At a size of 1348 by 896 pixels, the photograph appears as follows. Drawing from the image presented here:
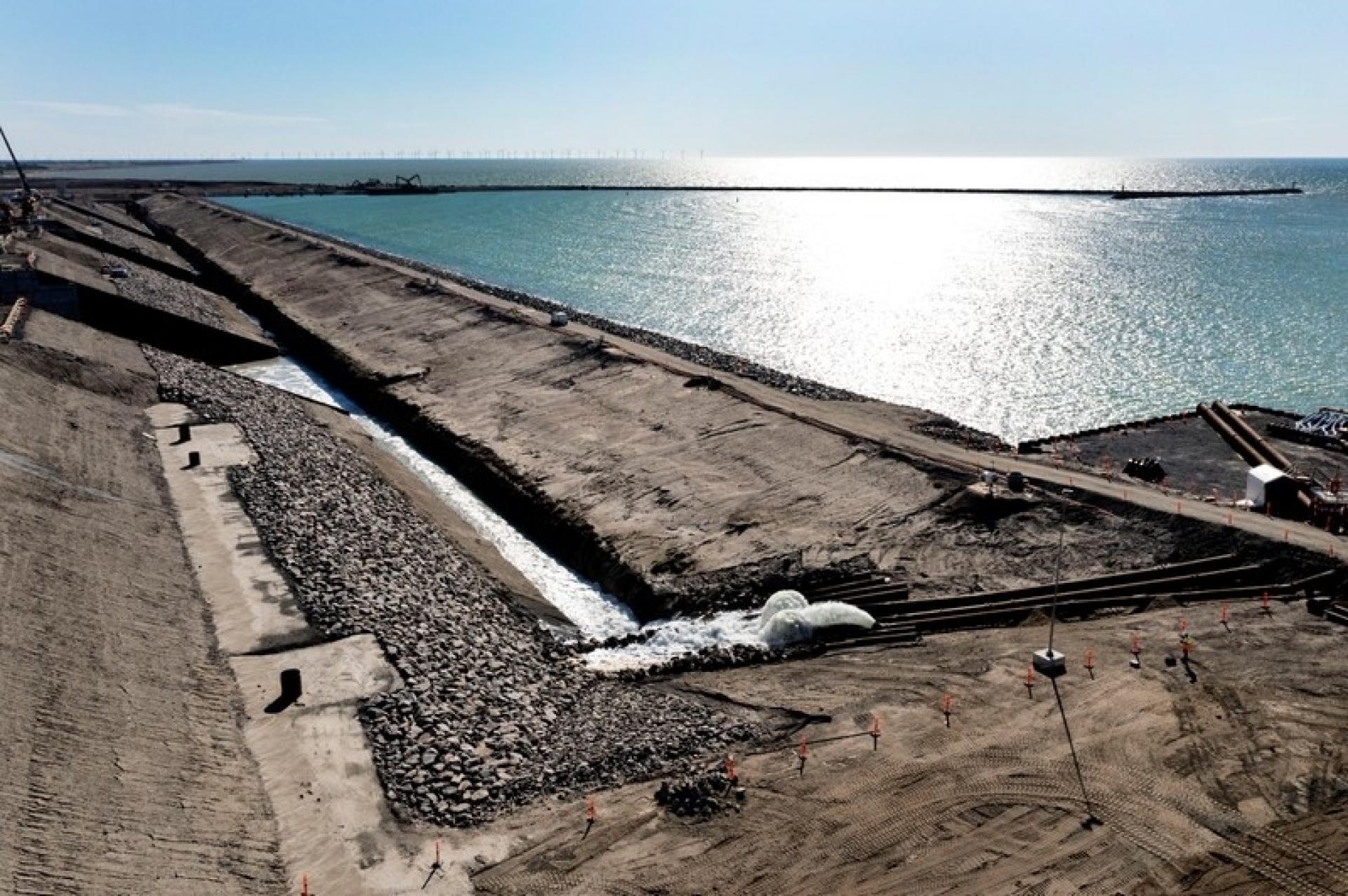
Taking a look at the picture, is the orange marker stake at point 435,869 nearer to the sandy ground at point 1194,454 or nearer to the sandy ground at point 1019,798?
the sandy ground at point 1019,798

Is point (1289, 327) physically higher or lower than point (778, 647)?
higher

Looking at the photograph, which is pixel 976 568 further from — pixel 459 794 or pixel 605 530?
pixel 459 794

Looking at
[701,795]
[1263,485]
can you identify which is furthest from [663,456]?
[701,795]

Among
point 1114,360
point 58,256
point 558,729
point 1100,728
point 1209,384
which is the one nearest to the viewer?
point 1100,728

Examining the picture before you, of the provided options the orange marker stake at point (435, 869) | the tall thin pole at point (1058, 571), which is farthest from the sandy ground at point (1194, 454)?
the orange marker stake at point (435, 869)

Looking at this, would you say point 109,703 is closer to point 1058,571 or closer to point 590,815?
point 590,815

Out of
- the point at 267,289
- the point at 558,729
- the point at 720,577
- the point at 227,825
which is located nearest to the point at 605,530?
the point at 720,577
